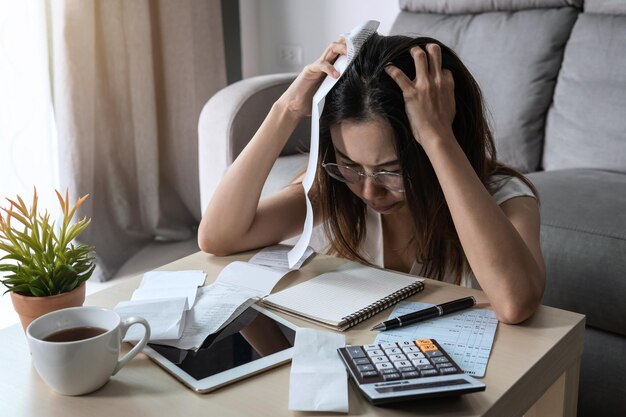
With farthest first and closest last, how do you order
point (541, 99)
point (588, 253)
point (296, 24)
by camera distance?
point (296, 24) < point (541, 99) < point (588, 253)

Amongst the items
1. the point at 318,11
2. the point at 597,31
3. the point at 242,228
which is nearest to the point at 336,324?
the point at 242,228

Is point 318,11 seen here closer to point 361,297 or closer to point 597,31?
point 597,31

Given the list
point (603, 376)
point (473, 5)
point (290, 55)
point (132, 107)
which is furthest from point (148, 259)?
A: point (603, 376)

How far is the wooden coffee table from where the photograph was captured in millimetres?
749

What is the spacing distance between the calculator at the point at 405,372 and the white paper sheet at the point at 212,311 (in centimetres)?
19

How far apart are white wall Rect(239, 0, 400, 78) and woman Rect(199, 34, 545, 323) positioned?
1614 millimetres

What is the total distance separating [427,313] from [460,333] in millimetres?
58

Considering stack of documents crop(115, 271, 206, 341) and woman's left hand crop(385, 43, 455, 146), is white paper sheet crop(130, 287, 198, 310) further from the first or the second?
woman's left hand crop(385, 43, 455, 146)

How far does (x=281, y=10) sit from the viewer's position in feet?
10.0

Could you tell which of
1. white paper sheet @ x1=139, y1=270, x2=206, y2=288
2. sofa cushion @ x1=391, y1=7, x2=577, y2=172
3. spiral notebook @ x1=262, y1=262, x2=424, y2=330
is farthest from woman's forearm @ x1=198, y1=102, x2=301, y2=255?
sofa cushion @ x1=391, y1=7, x2=577, y2=172

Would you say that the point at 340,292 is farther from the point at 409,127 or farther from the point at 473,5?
the point at 473,5

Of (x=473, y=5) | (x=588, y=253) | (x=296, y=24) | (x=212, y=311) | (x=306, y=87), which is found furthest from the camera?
(x=296, y=24)

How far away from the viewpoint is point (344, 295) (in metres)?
1.02

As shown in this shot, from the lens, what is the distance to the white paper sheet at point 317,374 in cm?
74
